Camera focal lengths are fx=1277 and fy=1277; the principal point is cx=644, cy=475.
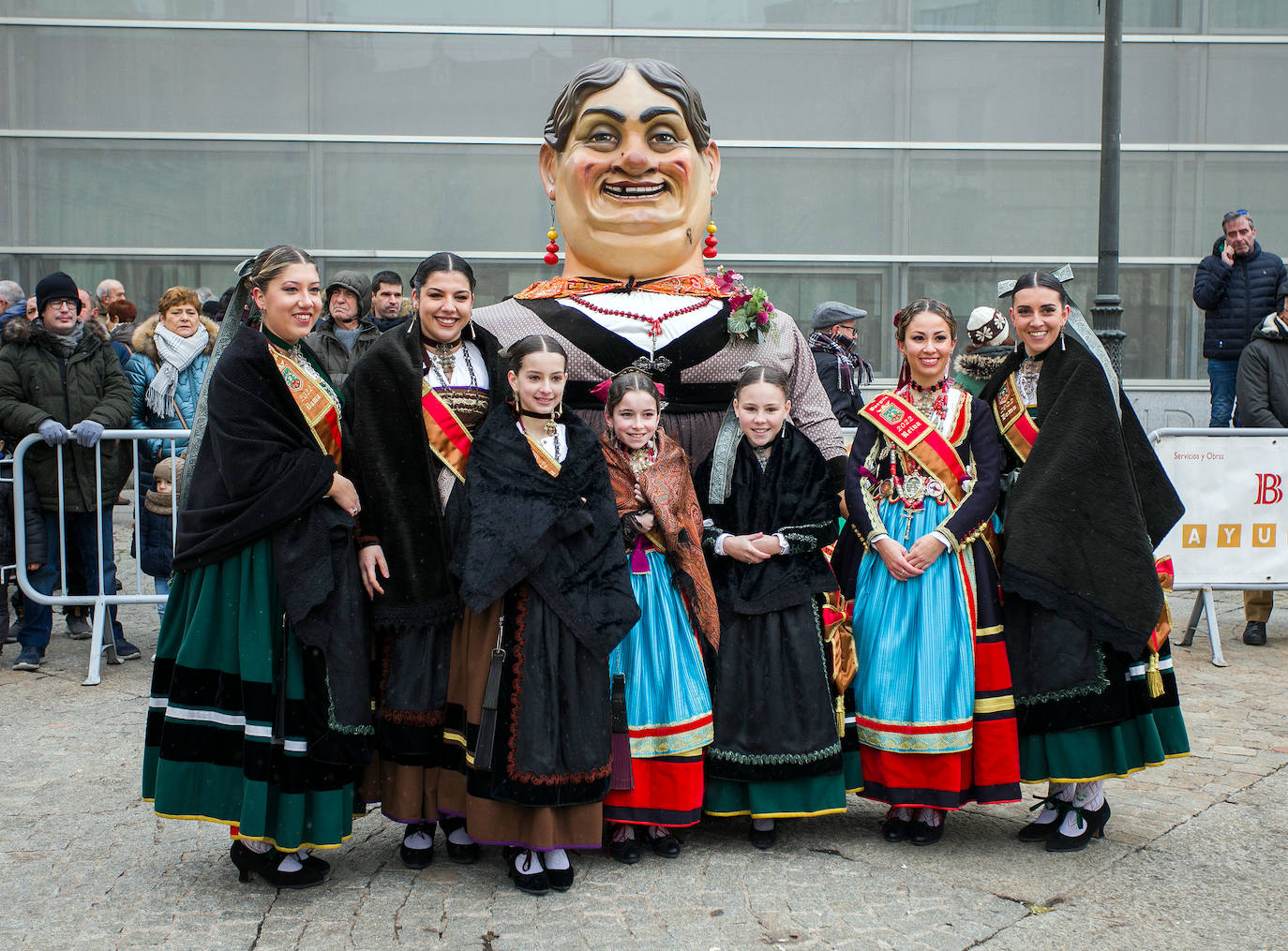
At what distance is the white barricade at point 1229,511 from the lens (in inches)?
267

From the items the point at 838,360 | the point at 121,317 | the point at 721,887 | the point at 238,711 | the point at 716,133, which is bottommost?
the point at 721,887

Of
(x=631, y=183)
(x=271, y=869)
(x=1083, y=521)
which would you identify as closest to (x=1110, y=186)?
(x=631, y=183)

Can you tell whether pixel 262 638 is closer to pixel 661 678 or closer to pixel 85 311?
pixel 661 678

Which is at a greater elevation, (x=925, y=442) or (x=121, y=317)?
(x=121, y=317)

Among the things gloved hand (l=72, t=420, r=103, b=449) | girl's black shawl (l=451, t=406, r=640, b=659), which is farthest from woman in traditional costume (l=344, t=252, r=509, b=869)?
gloved hand (l=72, t=420, r=103, b=449)

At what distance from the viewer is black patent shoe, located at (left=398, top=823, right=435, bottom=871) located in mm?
3826

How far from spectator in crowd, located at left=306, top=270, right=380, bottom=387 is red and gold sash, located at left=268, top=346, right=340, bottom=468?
288 centimetres

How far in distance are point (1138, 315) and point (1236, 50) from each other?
252 cm

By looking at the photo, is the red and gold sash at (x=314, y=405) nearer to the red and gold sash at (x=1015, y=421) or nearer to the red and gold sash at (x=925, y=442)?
the red and gold sash at (x=925, y=442)

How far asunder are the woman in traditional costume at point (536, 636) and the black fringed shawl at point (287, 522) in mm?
330

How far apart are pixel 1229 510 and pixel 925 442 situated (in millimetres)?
3608

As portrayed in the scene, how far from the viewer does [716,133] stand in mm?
11445

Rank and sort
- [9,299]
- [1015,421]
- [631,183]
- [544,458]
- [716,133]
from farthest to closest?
1. [716,133]
2. [9,299]
3. [631,183]
4. [1015,421]
5. [544,458]

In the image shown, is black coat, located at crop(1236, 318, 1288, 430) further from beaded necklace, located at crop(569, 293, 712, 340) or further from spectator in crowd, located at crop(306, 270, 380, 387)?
spectator in crowd, located at crop(306, 270, 380, 387)
